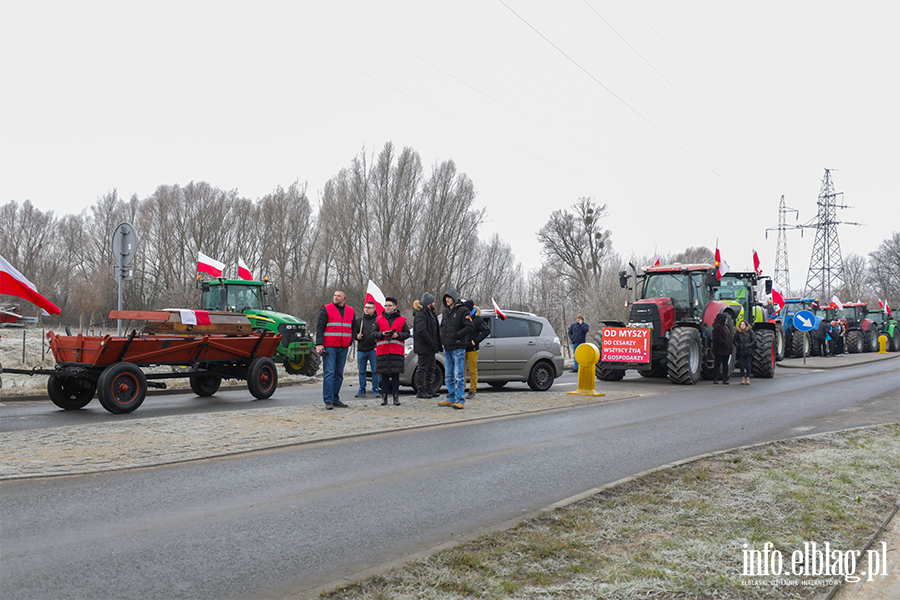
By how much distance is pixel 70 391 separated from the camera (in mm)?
11922

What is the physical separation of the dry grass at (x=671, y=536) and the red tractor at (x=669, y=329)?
10824mm

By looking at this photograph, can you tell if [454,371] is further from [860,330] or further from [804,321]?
[860,330]

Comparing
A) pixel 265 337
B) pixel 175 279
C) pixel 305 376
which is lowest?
pixel 305 376

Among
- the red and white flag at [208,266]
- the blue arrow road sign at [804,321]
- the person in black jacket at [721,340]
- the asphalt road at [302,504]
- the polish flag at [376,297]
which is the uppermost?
the red and white flag at [208,266]

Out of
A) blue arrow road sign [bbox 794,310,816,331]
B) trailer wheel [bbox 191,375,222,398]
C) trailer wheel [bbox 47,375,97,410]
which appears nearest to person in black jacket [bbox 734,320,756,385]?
blue arrow road sign [bbox 794,310,816,331]

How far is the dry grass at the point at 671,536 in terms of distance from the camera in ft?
12.9

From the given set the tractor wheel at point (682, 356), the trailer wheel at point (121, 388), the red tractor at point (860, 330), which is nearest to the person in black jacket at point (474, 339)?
the trailer wheel at point (121, 388)

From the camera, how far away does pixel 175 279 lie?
165 feet

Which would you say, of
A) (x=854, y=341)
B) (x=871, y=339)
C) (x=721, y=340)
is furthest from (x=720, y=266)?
(x=871, y=339)

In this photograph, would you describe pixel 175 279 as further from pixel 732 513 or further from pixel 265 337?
pixel 732 513

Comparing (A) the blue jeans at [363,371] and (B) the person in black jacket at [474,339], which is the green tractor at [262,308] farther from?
(B) the person in black jacket at [474,339]

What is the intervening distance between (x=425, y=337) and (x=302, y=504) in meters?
6.95

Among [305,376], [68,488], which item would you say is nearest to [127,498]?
[68,488]

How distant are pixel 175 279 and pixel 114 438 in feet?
147
